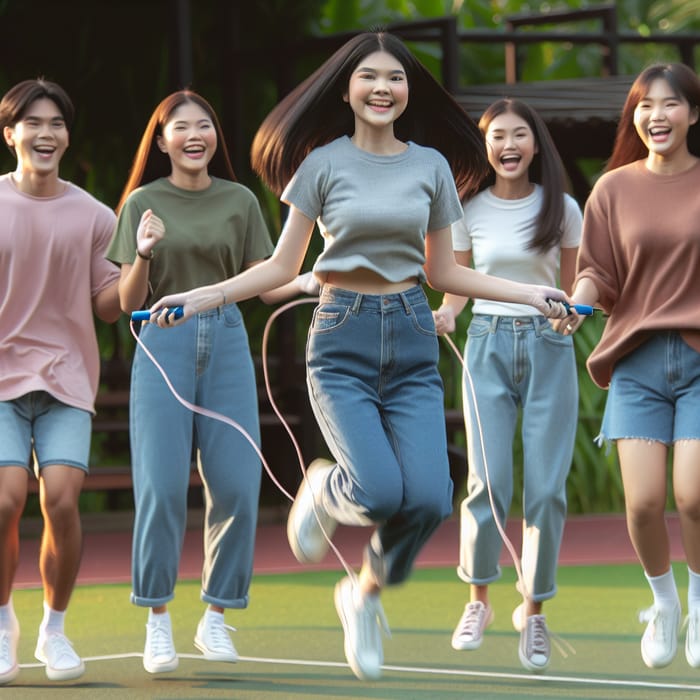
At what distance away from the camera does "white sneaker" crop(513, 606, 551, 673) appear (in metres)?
5.69

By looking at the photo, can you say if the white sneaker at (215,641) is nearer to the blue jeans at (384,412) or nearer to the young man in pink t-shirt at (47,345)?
the young man in pink t-shirt at (47,345)

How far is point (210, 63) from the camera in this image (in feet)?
38.7

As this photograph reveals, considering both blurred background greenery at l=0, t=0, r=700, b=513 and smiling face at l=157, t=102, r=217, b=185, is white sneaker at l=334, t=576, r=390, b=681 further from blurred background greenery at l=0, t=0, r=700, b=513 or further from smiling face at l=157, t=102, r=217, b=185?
blurred background greenery at l=0, t=0, r=700, b=513

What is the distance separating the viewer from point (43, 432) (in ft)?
18.0

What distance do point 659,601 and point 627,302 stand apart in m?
0.98

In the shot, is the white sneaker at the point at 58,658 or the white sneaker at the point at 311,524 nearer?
the white sneaker at the point at 311,524

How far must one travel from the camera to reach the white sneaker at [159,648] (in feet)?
18.3

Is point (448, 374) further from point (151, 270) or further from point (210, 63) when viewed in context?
point (151, 270)

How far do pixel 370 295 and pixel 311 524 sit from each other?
81cm

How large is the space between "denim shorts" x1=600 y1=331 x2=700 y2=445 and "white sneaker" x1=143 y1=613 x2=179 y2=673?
67.5 inches

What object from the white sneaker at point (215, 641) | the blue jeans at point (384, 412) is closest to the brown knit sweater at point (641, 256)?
the blue jeans at point (384, 412)

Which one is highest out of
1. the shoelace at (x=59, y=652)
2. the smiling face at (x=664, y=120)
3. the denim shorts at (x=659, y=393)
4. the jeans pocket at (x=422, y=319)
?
the smiling face at (x=664, y=120)

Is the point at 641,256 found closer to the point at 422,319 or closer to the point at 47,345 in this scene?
the point at 422,319

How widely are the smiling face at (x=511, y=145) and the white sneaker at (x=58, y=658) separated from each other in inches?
93.5
